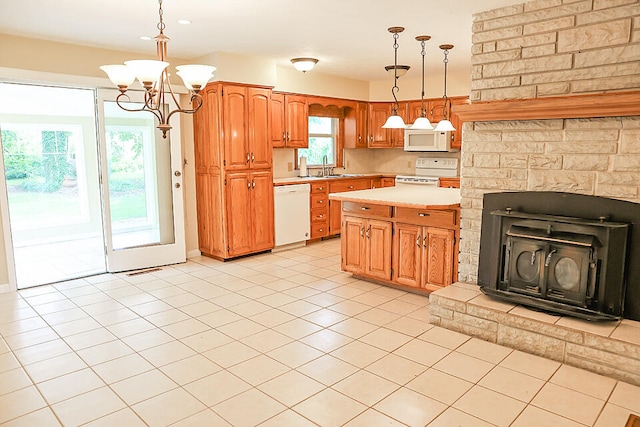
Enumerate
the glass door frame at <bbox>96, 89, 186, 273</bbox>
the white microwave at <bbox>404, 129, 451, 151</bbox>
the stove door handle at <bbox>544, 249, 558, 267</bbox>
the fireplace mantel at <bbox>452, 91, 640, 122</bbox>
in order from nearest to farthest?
the fireplace mantel at <bbox>452, 91, 640, 122</bbox>, the stove door handle at <bbox>544, 249, 558, 267</bbox>, the glass door frame at <bbox>96, 89, 186, 273</bbox>, the white microwave at <bbox>404, 129, 451, 151</bbox>

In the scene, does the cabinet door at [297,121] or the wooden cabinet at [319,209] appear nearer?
the cabinet door at [297,121]

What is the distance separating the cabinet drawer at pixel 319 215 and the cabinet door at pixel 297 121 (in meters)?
0.97

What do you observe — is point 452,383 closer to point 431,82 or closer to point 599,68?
point 599,68

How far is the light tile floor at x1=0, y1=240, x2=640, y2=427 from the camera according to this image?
2.29 meters

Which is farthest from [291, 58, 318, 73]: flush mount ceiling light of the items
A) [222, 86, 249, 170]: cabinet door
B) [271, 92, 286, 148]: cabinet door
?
[271, 92, 286, 148]: cabinet door

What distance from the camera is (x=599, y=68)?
295 centimetres

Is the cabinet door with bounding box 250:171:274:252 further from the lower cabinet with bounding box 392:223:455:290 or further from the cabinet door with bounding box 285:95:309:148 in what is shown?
the lower cabinet with bounding box 392:223:455:290

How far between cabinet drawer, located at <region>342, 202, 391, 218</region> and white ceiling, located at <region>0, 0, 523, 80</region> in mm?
1653

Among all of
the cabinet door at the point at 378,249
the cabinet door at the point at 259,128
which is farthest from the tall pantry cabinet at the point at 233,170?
the cabinet door at the point at 378,249

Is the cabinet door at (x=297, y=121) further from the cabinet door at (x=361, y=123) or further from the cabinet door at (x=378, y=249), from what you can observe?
the cabinet door at (x=378, y=249)

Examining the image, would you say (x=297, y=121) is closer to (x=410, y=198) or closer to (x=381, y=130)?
(x=381, y=130)

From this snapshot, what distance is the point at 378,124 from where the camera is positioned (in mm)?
7480

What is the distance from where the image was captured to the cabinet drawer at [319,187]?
20.6ft

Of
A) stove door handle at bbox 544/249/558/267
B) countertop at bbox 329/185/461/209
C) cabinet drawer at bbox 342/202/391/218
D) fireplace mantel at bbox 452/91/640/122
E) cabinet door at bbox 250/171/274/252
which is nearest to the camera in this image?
fireplace mantel at bbox 452/91/640/122
